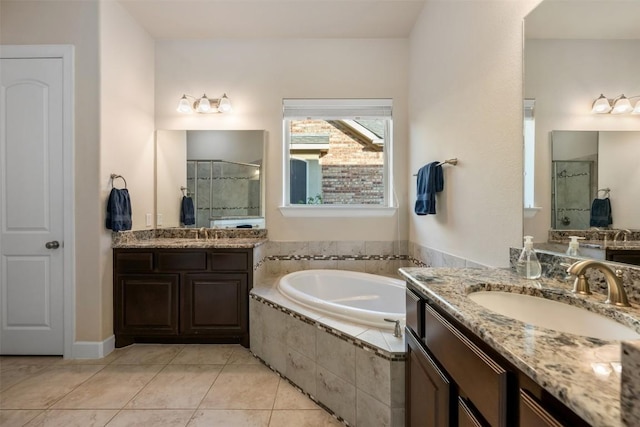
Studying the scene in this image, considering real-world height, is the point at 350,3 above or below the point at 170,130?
above

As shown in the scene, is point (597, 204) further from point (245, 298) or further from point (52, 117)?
point (52, 117)

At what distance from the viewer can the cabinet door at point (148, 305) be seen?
7.70ft

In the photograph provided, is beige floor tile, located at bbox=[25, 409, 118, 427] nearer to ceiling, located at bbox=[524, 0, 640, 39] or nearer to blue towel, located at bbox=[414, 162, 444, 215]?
blue towel, located at bbox=[414, 162, 444, 215]

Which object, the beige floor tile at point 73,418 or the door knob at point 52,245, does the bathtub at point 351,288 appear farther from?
the door knob at point 52,245

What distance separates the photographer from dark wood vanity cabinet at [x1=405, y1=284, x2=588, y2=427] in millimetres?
554

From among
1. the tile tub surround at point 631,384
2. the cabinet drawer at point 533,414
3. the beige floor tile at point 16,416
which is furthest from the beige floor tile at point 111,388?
the tile tub surround at point 631,384

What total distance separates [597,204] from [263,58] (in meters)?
2.85

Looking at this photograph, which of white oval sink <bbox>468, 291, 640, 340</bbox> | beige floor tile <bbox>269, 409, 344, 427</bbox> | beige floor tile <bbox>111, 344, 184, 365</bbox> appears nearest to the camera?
white oval sink <bbox>468, 291, 640, 340</bbox>

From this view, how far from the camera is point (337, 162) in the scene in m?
2.97

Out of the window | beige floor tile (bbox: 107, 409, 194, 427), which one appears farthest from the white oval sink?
the window

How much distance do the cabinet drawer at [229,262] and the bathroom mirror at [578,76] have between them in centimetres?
192

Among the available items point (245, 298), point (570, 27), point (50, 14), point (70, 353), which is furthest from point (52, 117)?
point (570, 27)

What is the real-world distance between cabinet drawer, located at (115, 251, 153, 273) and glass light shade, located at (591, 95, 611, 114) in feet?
9.17

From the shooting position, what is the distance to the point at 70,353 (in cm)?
218
